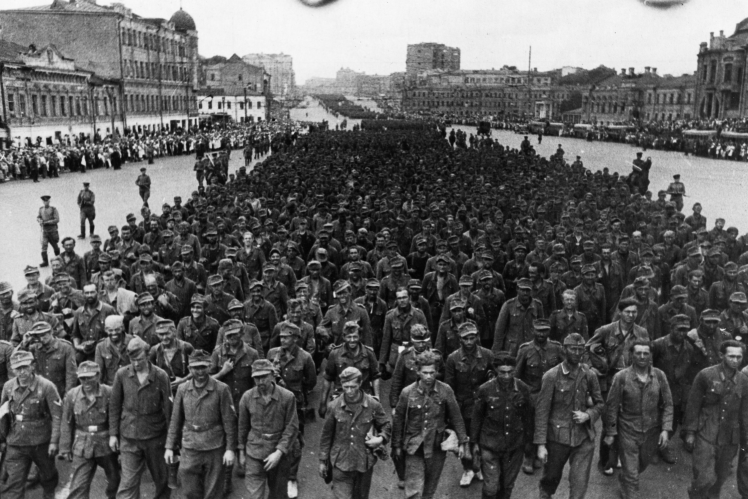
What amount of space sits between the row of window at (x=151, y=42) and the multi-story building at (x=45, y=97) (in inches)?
315

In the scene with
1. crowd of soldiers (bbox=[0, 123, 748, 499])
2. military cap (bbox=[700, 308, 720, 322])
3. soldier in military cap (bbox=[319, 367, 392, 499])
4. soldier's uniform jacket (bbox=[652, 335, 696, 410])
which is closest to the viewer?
soldier in military cap (bbox=[319, 367, 392, 499])

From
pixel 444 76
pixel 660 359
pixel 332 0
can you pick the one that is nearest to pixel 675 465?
pixel 660 359

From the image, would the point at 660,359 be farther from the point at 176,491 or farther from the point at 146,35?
the point at 146,35

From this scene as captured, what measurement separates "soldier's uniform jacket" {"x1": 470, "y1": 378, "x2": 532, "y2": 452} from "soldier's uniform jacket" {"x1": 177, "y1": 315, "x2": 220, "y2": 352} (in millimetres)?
3047

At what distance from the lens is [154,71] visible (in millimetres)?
67875

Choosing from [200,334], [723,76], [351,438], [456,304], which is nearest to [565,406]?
[456,304]

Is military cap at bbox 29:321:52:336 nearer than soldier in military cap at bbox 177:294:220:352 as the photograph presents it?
Yes

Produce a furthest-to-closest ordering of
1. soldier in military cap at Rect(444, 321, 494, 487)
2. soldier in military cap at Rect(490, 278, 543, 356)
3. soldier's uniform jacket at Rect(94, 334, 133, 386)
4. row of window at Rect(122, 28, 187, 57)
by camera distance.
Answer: row of window at Rect(122, 28, 187, 57) → soldier in military cap at Rect(490, 278, 543, 356) → soldier's uniform jacket at Rect(94, 334, 133, 386) → soldier in military cap at Rect(444, 321, 494, 487)

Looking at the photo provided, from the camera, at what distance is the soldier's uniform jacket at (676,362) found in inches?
273

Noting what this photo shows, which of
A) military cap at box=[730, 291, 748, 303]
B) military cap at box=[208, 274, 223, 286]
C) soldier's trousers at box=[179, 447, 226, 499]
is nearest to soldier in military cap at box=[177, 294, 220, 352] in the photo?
military cap at box=[208, 274, 223, 286]

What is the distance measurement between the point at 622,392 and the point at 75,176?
1252 inches

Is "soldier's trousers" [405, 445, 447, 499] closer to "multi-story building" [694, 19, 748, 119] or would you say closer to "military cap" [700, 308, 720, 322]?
"military cap" [700, 308, 720, 322]

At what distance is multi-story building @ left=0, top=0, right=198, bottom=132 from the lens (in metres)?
56.8

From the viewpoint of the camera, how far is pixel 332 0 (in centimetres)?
1497
